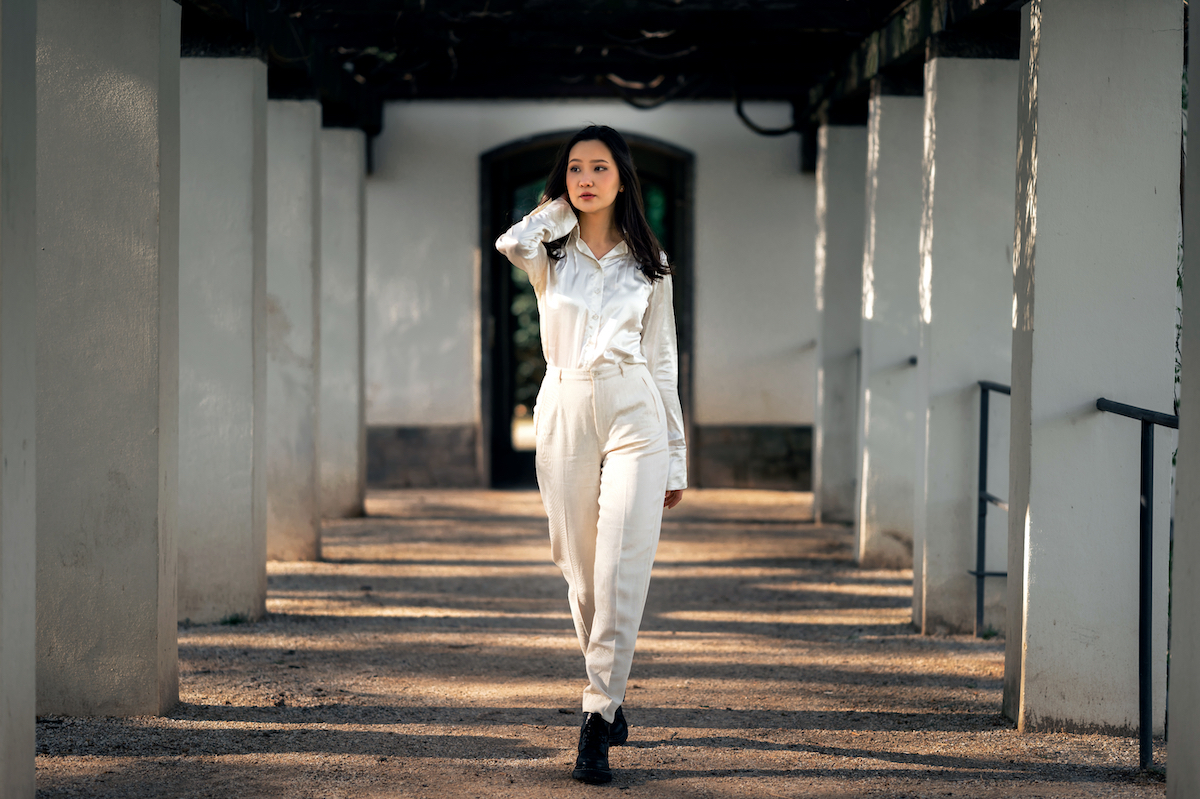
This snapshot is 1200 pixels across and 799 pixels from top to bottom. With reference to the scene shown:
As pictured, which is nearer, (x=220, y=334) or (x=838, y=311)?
(x=220, y=334)

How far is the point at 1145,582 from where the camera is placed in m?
3.37

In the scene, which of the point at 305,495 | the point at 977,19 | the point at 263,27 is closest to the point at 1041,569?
the point at 977,19

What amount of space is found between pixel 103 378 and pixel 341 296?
4.52 meters

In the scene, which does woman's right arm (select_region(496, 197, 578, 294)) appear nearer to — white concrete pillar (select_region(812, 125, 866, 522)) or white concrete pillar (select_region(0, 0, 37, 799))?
white concrete pillar (select_region(0, 0, 37, 799))

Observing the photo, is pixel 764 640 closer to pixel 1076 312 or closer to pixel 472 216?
pixel 1076 312

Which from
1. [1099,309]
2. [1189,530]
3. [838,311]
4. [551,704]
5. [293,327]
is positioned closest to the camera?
[1189,530]

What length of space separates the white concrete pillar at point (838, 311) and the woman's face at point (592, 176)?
16.2 ft

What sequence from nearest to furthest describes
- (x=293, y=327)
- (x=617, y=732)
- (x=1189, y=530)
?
(x=1189, y=530), (x=617, y=732), (x=293, y=327)

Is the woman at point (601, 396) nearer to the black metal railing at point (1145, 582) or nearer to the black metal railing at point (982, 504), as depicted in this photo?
the black metal railing at point (1145, 582)

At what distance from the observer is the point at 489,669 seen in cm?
438

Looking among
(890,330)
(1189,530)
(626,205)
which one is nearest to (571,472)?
(626,205)

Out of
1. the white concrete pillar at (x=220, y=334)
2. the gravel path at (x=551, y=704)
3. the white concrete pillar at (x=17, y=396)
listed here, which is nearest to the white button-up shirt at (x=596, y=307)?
the gravel path at (x=551, y=704)

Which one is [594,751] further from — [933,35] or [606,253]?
[933,35]

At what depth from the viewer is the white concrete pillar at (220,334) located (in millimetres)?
5008
